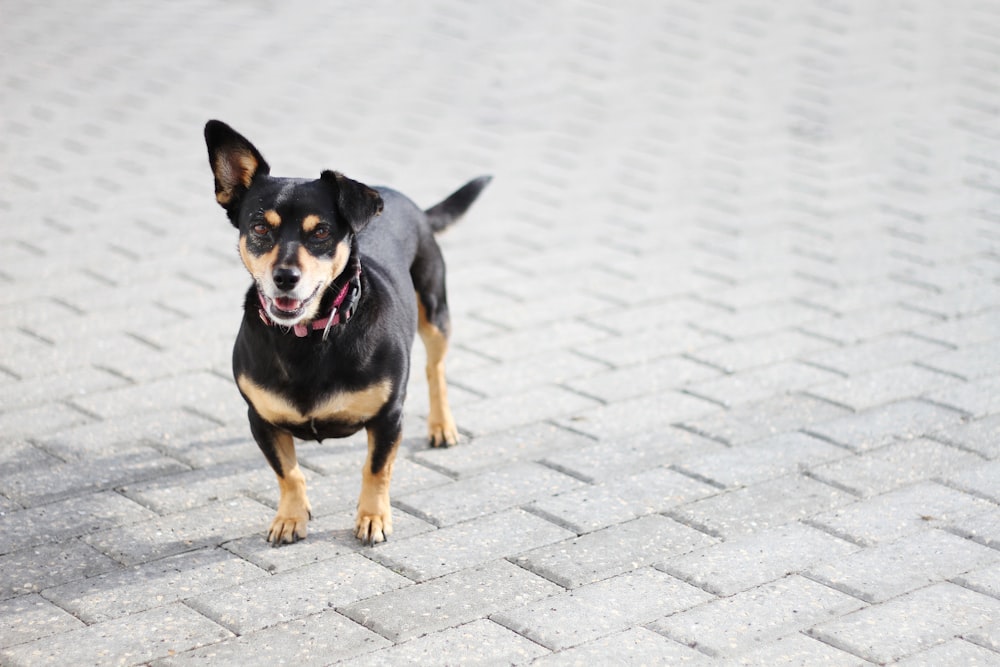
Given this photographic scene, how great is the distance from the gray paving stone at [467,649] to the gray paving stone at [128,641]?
0.45 m

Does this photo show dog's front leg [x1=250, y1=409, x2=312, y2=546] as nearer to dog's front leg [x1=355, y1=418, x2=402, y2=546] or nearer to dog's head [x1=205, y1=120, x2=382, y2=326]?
dog's front leg [x1=355, y1=418, x2=402, y2=546]

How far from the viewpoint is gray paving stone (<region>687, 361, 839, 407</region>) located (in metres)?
5.05

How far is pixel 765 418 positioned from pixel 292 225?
7.10 feet

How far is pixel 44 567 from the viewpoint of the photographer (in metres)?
3.63

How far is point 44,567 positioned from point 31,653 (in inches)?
19.8

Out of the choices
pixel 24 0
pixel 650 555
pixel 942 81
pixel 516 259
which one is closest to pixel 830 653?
pixel 650 555

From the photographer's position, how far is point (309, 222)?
11.6 feet

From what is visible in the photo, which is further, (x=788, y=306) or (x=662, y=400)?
(x=788, y=306)

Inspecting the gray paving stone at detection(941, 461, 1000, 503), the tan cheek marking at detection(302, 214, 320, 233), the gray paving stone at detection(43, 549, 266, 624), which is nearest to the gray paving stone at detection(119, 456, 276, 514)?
the gray paving stone at detection(43, 549, 266, 624)

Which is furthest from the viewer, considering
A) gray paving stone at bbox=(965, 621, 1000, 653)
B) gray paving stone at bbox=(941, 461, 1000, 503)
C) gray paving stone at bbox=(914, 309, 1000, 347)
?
gray paving stone at bbox=(914, 309, 1000, 347)

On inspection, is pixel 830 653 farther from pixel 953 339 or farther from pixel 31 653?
pixel 953 339

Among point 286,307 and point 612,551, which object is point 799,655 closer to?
point 612,551

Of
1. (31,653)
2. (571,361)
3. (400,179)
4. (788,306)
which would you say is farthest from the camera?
(400,179)

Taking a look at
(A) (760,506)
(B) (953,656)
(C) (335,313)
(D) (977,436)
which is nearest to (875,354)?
(D) (977,436)
